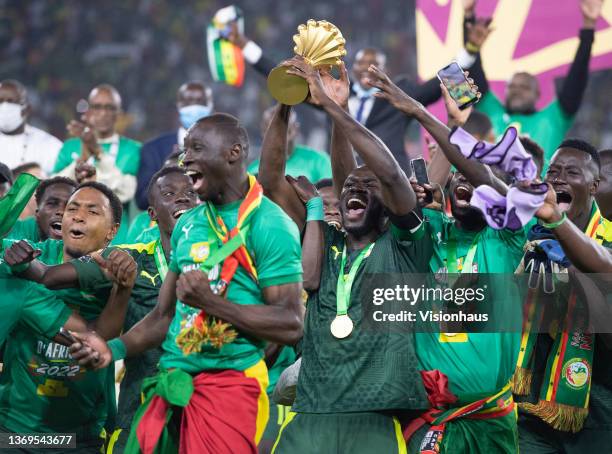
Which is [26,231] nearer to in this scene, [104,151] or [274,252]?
[104,151]

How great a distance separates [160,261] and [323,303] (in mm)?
1184

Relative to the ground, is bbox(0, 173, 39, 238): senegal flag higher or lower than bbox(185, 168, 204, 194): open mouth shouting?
higher

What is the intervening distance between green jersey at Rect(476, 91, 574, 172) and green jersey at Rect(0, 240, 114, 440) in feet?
13.5

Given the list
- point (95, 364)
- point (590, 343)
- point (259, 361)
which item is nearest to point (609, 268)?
point (590, 343)

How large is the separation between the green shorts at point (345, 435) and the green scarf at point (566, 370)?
1.07 meters

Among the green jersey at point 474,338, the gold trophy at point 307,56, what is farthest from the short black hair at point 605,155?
the gold trophy at point 307,56

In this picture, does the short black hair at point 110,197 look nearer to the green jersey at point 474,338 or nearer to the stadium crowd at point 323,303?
the stadium crowd at point 323,303

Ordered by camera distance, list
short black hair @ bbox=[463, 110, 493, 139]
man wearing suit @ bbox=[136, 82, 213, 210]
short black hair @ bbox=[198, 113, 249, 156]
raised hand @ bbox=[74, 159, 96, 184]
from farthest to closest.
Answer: man wearing suit @ bbox=[136, 82, 213, 210] < short black hair @ bbox=[463, 110, 493, 139] < raised hand @ bbox=[74, 159, 96, 184] < short black hair @ bbox=[198, 113, 249, 156]

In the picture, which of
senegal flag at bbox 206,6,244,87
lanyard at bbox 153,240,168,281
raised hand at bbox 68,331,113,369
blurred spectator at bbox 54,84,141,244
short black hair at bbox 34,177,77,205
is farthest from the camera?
senegal flag at bbox 206,6,244,87

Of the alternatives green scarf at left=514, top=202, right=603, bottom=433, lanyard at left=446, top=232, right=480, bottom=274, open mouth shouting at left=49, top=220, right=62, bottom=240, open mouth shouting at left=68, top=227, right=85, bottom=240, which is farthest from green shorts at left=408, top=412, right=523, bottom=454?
open mouth shouting at left=49, top=220, right=62, bottom=240

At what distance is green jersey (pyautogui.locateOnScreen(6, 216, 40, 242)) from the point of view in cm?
704

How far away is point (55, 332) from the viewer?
514 cm

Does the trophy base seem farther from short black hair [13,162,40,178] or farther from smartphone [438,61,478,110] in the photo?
short black hair [13,162,40,178]

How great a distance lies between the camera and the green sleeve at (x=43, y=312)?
520 cm
